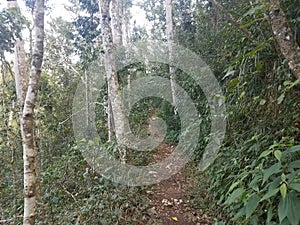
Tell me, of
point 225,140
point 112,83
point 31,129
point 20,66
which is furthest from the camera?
point 20,66

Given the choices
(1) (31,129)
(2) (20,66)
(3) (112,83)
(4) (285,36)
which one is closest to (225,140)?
(4) (285,36)

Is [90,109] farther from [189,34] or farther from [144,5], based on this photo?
[144,5]

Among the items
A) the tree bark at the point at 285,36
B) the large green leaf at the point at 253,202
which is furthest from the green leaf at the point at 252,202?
the tree bark at the point at 285,36

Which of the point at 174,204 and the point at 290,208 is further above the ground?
the point at 290,208

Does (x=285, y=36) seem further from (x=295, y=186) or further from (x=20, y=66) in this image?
(x=20, y=66)

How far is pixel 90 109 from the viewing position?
9156 millimetres

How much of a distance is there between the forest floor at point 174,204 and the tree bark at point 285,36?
2.25 m

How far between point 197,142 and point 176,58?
4.06 meters

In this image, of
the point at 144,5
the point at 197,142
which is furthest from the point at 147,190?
the point at 144,5

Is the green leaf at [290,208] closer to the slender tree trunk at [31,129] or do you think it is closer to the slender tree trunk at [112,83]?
the slender tree trunk at [31,129]

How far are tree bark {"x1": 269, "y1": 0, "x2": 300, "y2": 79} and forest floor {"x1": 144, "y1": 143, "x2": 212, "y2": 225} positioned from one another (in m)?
2.25

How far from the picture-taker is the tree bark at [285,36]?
6.31ft

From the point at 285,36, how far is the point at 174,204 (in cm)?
297

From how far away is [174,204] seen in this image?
4082 mm
